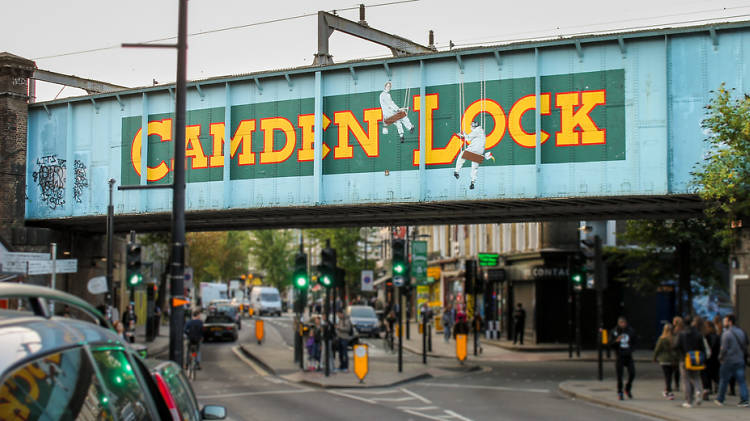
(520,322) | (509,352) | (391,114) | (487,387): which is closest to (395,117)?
(391,114)

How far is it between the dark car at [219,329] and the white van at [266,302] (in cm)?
3635

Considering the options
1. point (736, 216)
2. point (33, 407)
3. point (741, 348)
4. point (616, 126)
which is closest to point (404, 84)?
point (616, 126)

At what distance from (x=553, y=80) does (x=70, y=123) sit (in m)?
15.4

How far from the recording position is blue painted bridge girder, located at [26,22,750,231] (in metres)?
21.2

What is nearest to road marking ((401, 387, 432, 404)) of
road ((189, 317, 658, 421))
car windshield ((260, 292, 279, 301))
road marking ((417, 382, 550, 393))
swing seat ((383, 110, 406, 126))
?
road ((189, 317, 658, 421))

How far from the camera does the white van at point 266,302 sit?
8169 cm

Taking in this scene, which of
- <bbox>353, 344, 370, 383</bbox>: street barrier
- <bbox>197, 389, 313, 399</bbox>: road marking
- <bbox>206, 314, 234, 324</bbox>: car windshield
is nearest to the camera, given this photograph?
<bbox>197, 389, 313, 399</bbox>: road marking

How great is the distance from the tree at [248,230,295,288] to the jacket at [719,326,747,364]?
301 feet

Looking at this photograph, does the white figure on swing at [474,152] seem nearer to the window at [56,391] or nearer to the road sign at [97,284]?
the road sign at [97,284]

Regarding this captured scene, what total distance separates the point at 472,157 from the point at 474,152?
14 centimetres

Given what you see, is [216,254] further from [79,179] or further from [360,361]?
[360,361]

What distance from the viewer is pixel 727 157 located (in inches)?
774

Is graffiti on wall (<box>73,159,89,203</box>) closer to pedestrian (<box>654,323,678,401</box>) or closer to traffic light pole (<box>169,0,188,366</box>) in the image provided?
traffic light pole (<box>169,0,188,366</box>)

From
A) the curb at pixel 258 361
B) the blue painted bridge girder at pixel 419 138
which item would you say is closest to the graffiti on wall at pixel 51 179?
the blue painted bridge girder at pixel 419 138
